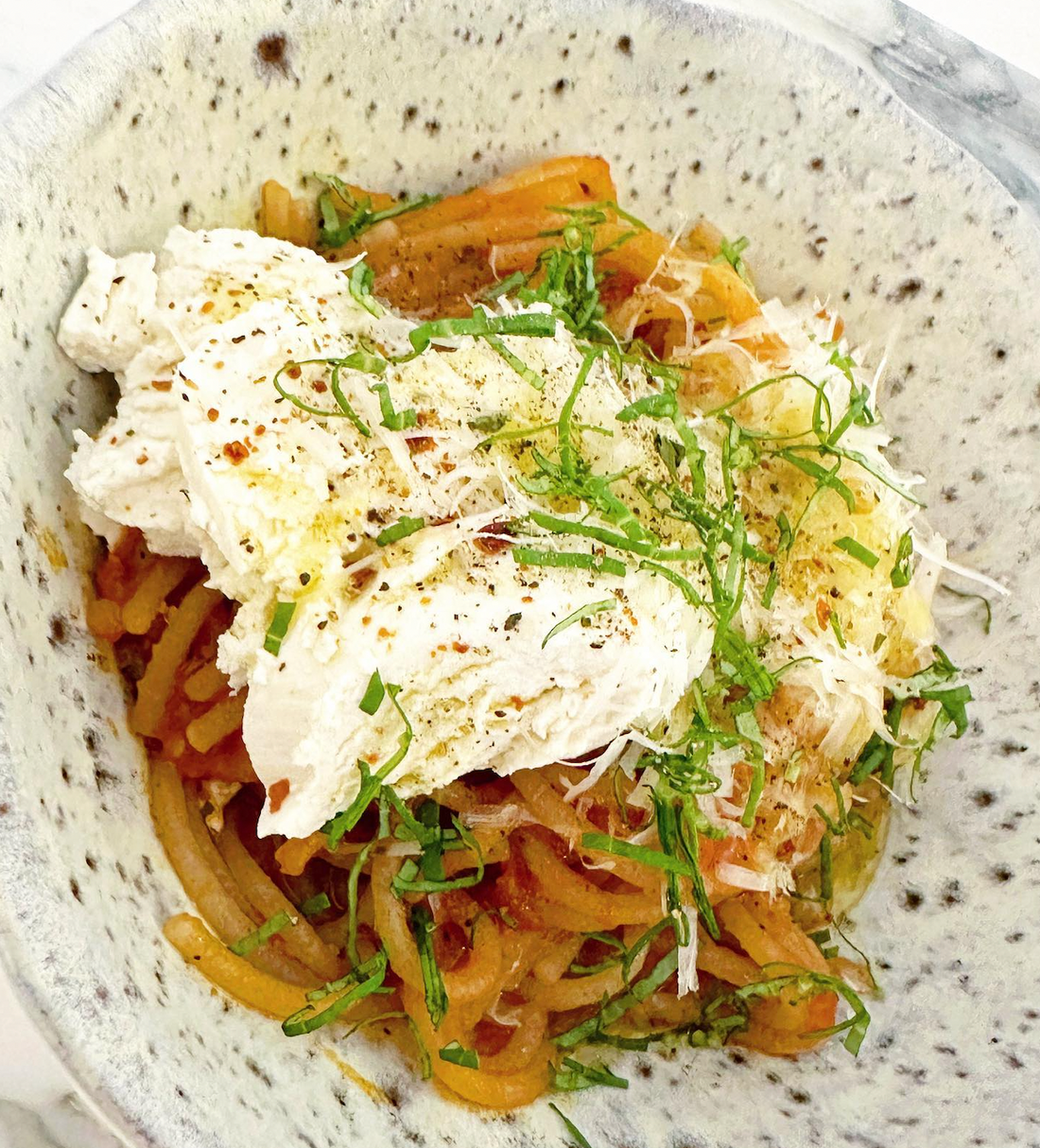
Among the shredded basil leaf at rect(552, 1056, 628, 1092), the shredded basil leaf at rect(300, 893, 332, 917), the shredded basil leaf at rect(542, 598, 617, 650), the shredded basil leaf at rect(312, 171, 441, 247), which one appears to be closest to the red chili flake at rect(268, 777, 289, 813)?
the shredded basil leaf at rect(300, 893, 332, 917)

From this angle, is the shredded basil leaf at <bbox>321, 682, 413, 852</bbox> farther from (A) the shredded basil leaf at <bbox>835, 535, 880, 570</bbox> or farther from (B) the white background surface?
(B) the white background surface

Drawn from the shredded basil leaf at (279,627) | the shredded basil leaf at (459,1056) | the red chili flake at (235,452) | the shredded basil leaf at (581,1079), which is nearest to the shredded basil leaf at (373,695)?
the shredded basil leaf at (279,627)

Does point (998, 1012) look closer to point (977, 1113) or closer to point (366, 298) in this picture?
point (977, 1113)

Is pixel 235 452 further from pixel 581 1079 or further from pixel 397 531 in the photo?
pixel 581 1079

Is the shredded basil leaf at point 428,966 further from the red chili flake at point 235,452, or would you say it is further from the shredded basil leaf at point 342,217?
the shredded basil leaf at point 342,217

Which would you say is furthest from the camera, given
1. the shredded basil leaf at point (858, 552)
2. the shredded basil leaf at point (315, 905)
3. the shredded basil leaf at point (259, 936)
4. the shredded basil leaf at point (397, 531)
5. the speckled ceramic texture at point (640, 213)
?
the shredded basil leaf at point (858, 552)

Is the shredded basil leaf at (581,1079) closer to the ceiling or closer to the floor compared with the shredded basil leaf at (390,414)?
closer to the floor
